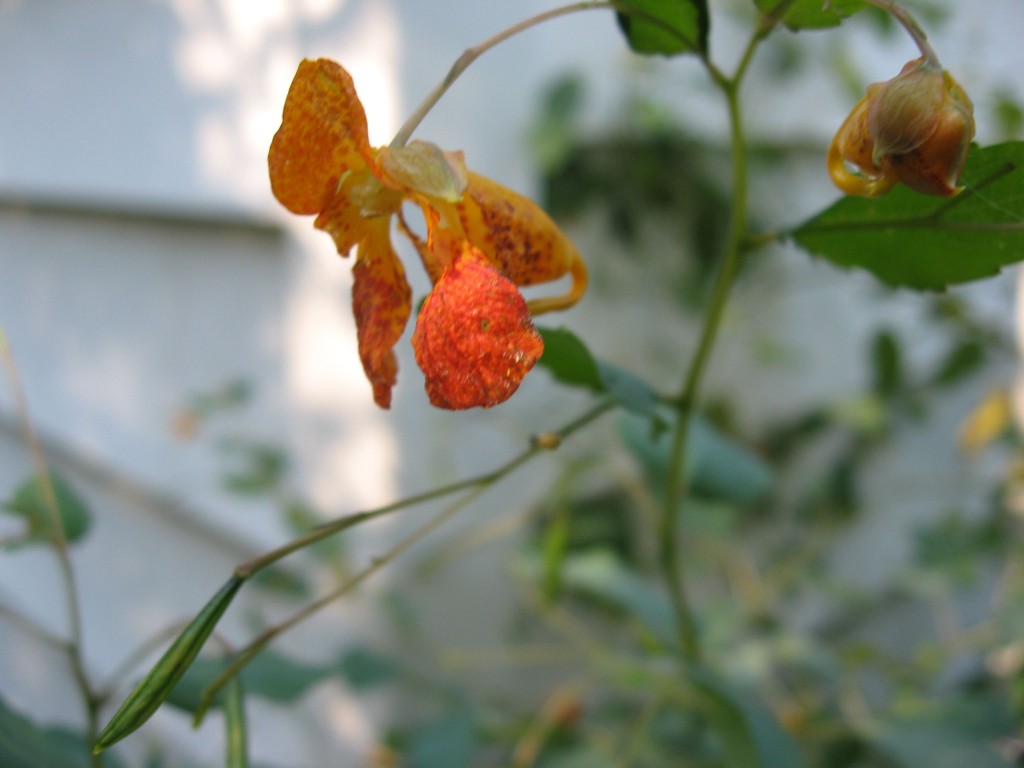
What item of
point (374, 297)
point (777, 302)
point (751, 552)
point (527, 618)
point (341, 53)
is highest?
point (777, 302)

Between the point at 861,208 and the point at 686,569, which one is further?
the point at 686,569

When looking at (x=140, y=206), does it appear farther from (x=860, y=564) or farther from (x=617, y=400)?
(x=860, y=564)

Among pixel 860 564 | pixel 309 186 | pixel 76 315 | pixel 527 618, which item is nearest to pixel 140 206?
pixel 76 315

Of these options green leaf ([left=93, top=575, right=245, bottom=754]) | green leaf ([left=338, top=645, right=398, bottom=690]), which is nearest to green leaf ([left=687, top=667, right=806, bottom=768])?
green leaf ([left=93, top=575, right=245, bottom=754])

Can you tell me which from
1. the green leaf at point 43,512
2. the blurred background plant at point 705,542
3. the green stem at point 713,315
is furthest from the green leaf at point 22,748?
the green stem at point 713,315

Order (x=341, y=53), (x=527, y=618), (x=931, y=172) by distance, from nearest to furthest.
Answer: (x=931, y=172)
(x=341, y=53)
(x=527, y=618)

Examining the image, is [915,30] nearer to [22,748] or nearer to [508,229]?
[508,229]

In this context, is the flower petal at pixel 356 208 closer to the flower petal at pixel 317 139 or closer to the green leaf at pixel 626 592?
the flower petal at pixel 317 139

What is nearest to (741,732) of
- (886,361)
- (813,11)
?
(813,11)
